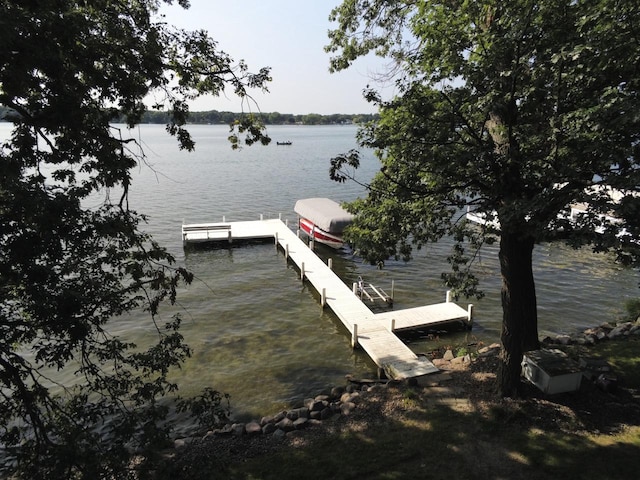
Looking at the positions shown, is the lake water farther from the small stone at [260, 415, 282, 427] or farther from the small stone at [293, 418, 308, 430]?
the small stone at [293, 418, 308, 430]

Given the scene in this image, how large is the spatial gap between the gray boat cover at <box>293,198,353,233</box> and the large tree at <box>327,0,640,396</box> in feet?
60.3

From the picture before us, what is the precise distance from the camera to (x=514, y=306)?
10.2m

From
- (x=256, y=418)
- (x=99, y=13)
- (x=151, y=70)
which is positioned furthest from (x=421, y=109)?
(x=256, y=418)

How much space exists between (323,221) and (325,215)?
0.75 m

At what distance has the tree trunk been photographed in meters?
9.98

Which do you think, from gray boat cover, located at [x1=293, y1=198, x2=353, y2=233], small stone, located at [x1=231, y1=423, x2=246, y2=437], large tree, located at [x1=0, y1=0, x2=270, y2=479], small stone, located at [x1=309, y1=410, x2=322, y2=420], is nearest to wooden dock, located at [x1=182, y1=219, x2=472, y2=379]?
gray boat cover, located at [x1=293, y1=198, x2=353, y2=233]

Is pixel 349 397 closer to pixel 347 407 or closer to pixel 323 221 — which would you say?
pixel 347 407

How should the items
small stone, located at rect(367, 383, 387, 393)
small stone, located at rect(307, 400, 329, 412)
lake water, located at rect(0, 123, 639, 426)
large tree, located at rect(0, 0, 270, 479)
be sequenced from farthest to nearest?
lake water, located at rect(0, 123, 639, 426) → small stone, located at rect(367, 383, 387, 393) → small stone, located at rect(307, 400, 329, 412) → large tree, located at rect(0, 0, 270, 479)

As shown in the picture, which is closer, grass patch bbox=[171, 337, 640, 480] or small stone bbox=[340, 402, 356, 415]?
grass patch bbox=[171, 337, 640, 480]

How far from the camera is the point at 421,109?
28.6ft

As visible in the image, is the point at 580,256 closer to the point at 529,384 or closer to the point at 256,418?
the point at 529,384

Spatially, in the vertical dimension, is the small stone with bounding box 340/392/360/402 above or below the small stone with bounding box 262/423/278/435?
below

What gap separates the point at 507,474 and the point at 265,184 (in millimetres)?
53515

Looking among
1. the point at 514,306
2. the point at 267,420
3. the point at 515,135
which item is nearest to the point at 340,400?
the point at 267,420
